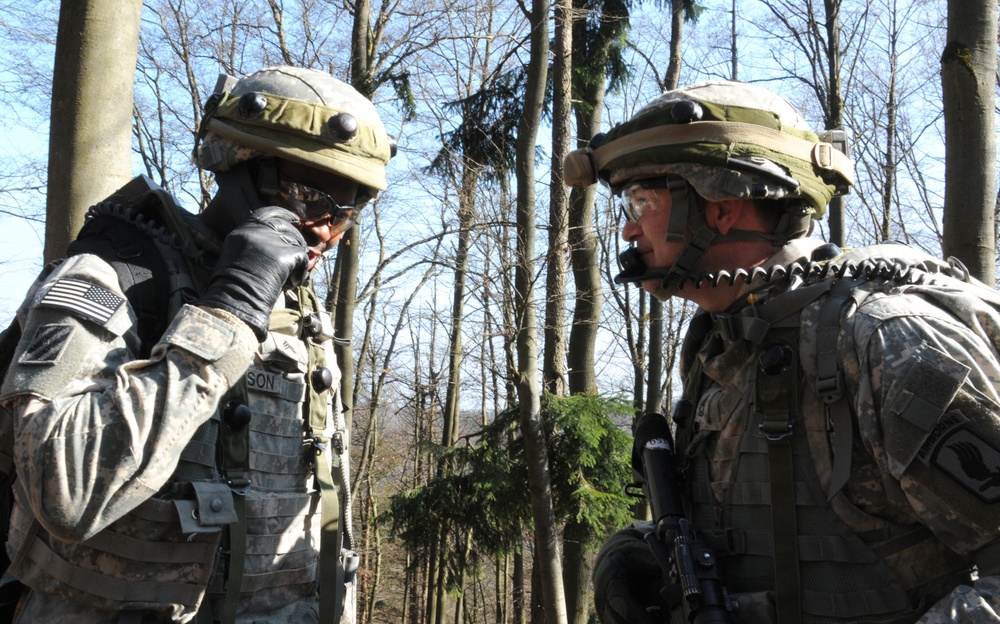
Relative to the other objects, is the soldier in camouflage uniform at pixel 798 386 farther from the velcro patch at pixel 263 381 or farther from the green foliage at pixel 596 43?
the green foliage at pixel 596 43

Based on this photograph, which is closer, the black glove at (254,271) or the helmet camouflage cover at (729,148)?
the black glove at (254,271)

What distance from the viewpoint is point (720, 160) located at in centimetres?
270

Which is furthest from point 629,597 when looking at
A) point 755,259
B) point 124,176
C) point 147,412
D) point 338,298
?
point 338,298

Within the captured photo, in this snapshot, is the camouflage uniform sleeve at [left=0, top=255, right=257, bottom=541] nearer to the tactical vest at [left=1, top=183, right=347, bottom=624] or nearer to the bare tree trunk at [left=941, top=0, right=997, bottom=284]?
the tactical vest at [left=1, top=183, right=347, bottom=624]

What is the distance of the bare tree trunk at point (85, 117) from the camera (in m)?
3.46

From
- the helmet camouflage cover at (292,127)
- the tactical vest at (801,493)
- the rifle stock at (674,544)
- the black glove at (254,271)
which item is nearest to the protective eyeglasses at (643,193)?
the tactical vest at (801,493)

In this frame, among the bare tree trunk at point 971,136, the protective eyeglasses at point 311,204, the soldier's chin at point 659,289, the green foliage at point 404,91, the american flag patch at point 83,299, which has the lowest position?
the american flag patch at point 83,299

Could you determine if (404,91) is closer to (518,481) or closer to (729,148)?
(518,481)

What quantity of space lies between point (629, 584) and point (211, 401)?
56.0 inches

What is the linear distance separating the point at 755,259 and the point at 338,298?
29.1ft

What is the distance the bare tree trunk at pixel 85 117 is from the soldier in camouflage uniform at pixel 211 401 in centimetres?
55

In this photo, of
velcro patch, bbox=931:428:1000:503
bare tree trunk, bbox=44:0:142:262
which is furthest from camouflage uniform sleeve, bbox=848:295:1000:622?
bare tree trunk, bbox=44:0:142:262

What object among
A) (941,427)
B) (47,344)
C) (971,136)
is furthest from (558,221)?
(941,427)

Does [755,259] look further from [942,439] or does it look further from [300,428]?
[300,428]
